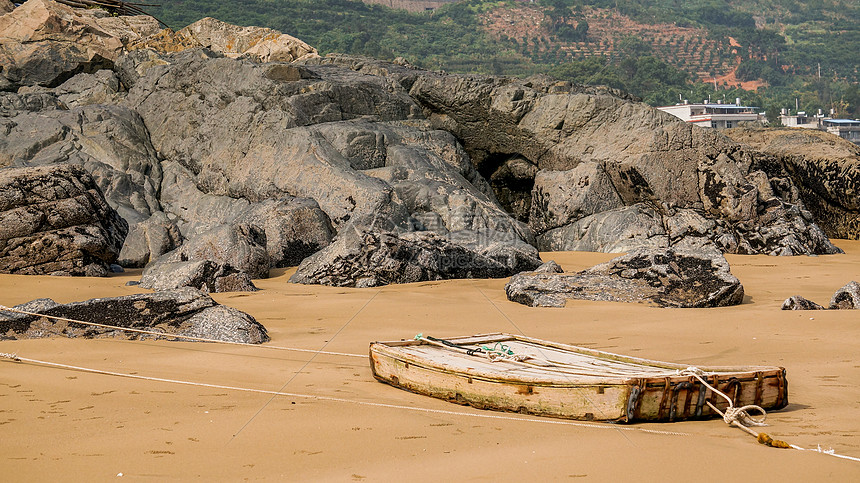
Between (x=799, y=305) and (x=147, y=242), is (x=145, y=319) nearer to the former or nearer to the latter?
(x=147, y=242)

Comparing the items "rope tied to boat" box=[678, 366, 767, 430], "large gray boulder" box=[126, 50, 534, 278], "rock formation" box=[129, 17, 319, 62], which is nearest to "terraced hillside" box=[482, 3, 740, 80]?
"rock formation" box=[129, 17, 319, 62]

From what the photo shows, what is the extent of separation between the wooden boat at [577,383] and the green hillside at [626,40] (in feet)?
184

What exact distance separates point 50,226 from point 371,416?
→ 22.0 feet

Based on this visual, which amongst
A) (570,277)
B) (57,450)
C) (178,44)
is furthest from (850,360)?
(178,44)

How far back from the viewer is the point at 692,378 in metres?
3.97

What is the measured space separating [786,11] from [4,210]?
5521 inches

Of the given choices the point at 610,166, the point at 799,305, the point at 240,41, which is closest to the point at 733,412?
the point at 799,305

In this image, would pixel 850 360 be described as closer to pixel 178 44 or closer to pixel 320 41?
pixel 178 44

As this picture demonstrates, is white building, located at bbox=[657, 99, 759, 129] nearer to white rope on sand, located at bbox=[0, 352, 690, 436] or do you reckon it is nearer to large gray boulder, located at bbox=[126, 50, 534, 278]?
large gray boulder, located at bbox=[126, 50, 534, 278]

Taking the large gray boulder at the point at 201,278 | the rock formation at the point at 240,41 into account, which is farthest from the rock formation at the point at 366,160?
the rock formation at the point at 240,41

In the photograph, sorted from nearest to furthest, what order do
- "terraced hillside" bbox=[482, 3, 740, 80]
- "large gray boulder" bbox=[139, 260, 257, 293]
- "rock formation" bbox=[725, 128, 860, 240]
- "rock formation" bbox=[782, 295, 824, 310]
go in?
1. "rock formation" bbox=[782, 295, 824, 310]
2. "large gray boulder" bbox=[139, 260, 257, 293]
3. "rock formation" bbox=[725, 128, 860, 240]
4. "terraced hillside" bbox=[482, 3, 740, 80]

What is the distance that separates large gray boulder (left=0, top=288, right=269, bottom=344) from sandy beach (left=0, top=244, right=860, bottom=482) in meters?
0.18

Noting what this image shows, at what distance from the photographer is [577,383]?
398cm

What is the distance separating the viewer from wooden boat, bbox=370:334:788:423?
391 centimetres
